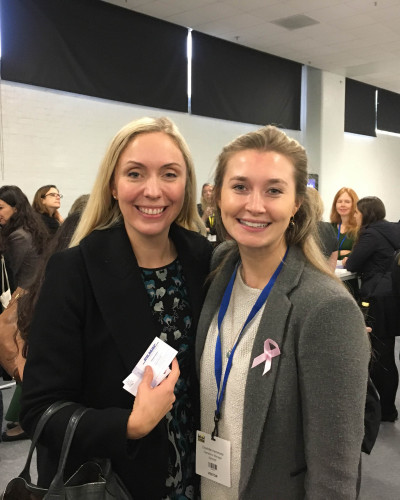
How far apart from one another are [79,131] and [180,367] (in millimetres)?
5912

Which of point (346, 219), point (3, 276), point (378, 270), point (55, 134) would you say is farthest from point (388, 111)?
point (3, 276)

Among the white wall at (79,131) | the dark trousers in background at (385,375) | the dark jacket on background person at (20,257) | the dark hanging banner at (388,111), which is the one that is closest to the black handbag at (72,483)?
the dark jacket on background person at (20,257)

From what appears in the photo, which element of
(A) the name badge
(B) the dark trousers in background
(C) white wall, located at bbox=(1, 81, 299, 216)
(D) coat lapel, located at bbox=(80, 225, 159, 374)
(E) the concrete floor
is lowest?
(E) the concrete floor

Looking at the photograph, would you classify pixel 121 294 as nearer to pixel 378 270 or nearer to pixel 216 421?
pixel 216 421

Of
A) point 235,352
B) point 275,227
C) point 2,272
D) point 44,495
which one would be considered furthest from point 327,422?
point 2,272

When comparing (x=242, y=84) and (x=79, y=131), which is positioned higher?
(x=242, y=84)

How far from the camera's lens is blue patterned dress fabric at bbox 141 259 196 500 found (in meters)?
1.25

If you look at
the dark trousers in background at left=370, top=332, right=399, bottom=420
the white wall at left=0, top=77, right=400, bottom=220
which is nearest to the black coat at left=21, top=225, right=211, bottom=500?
the dark trousers in background at left=370, top=332, right=399, bottom=420

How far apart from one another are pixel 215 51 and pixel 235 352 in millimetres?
7709

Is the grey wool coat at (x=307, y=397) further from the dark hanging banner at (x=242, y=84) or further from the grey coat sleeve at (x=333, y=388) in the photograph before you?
the dark hanging banner at (x=242, y=84)

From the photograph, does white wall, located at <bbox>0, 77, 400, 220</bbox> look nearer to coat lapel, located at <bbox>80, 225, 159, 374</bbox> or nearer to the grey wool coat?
coat lapel, located at <bbox>80, 225, 159, 374</bbox>

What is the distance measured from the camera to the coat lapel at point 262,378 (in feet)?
3.58

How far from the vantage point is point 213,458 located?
3.98ft

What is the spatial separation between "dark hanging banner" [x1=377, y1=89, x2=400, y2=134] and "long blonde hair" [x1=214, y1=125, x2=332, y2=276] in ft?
38.2
